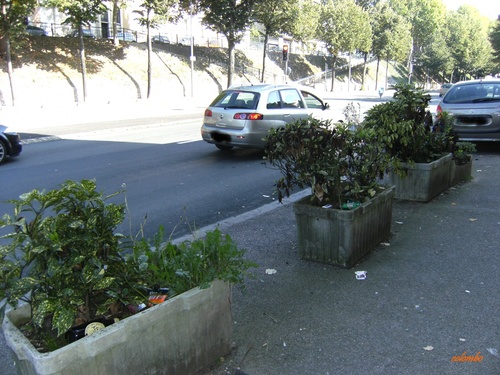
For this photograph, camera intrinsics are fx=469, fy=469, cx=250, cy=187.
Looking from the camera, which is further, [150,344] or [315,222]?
[315,222]

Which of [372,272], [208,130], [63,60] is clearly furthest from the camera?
[63,60]

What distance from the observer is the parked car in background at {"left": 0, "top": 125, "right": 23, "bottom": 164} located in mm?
10398

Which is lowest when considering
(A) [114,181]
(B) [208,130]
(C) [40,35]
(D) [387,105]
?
(A) [114,181]

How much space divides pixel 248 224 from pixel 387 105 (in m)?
2.48

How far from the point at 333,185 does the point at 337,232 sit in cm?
48

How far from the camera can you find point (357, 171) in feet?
15.6

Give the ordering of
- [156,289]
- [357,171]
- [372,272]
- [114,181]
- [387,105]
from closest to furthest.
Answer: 1. [156,289]
2. [372,272]
3. [357,171]
4. [387,105]
5. [114,181]

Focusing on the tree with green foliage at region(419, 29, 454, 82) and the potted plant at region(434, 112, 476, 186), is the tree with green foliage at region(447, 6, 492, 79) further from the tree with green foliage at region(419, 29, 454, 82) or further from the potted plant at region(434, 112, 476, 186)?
the potted plant at region(434, 112, 476, 186)

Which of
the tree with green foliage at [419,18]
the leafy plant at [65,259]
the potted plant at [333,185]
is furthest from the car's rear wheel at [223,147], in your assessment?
the tree with green foliage at [419,18]

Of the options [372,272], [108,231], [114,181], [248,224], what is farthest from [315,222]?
[114,181]

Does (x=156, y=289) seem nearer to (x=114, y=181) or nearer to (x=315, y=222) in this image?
(x=315, y=222)

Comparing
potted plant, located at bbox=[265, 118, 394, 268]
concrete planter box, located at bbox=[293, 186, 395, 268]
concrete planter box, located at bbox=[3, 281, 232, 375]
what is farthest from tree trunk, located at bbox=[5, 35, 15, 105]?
concrete planter box, located at bbox=[3, 281, 232, 375]

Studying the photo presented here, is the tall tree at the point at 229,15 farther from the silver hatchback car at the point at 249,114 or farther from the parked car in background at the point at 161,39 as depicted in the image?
the silver hatchback car at the point at 249,114

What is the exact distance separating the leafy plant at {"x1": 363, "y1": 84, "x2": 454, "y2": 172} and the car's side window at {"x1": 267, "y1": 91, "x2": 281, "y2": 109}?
429 centimetres
